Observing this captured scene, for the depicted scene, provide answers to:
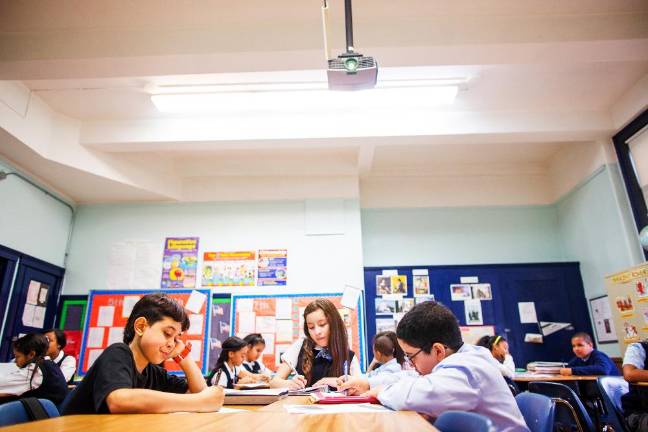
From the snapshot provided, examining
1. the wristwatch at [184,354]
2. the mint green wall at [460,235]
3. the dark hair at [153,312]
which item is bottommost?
the wristwatch at [184,354]

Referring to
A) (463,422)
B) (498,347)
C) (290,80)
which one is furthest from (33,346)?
(498,347)

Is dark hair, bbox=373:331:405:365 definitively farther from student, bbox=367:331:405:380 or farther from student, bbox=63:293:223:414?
student, bbox=63:293:223:414

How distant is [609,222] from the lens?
4.80m

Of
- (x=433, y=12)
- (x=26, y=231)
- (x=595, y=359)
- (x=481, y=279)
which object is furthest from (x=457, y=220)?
(x=26, y=231)

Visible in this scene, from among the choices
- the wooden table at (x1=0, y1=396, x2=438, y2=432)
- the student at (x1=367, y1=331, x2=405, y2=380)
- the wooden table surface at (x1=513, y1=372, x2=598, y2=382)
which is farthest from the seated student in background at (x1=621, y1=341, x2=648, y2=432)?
the wooden table at (x1=0, y1=396, x2=438, y2=432)

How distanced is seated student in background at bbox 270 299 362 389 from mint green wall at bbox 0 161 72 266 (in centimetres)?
359

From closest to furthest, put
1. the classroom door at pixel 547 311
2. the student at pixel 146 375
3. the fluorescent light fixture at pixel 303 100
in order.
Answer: the student at pixel 146 375 < the fluorescent light fixture at pixel 303 100 < the classroom door at pixel 547 311

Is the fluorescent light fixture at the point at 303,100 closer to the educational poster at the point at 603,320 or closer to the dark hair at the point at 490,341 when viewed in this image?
the dark hair at the point at 490,341

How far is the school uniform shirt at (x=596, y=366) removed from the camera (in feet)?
13.5

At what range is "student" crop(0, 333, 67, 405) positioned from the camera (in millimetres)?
3213

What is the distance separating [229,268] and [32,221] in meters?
2.28

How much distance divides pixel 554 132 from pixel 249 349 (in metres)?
4.10

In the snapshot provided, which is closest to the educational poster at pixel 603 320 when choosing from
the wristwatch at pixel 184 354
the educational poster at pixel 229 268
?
the educational poster at pixel 229 268

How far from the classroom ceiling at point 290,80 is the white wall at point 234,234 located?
217mm
